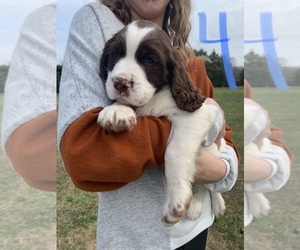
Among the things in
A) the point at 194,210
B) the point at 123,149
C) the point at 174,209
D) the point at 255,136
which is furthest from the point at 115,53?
the point at 255,136

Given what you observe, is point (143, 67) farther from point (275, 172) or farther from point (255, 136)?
point (275, 172)

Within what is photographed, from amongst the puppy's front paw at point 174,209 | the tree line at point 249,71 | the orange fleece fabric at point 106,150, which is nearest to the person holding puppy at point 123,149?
the orange fleece fabric at point 106,150

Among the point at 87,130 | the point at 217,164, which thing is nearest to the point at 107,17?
the point at 87,130

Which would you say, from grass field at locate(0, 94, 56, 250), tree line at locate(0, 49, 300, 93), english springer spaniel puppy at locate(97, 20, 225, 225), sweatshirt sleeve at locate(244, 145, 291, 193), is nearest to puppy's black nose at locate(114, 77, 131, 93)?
english springer spaniel puppy at locate(97, 20, 225, 225)

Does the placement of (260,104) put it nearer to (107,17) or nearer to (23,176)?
(107,17)

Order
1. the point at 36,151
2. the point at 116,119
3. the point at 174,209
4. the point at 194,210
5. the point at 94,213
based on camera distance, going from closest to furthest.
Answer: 1. the point at 116,119
2. the point at 174,209
3. the point at 194,210
4. the point at 36,151
5. the point at 94,213

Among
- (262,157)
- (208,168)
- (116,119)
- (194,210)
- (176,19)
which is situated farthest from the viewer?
(262,157)
